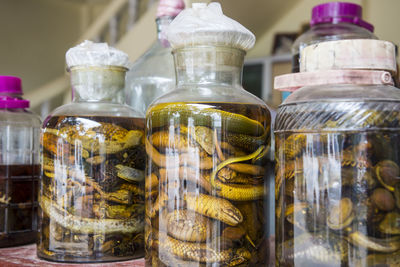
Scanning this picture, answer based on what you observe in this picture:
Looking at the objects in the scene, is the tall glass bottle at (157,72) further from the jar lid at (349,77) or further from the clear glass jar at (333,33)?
A: the jar lid at (349,77)

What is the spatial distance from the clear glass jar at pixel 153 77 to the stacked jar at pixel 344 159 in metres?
0.36

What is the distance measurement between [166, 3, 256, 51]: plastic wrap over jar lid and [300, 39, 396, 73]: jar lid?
10 cm

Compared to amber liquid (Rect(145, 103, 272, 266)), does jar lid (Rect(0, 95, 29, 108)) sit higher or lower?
higher

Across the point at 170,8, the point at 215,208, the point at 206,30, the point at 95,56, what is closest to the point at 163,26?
the point at 170,8

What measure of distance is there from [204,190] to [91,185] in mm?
183

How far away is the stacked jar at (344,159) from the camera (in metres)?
0.42

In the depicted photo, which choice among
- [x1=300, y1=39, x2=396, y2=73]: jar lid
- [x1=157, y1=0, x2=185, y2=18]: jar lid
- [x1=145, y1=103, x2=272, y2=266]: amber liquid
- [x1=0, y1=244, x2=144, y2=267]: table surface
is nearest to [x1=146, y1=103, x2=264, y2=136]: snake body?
[x1=145, y1=103, x2=272, y2=266]: amber liquid

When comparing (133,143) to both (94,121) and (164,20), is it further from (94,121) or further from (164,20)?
(164,20)

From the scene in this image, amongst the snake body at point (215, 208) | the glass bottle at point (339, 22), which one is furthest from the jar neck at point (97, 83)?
the glass bottle at point (339, 22)

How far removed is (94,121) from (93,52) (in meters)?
0.10

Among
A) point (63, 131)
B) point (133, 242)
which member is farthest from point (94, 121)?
point (133, 242)

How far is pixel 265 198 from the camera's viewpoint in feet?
1.77

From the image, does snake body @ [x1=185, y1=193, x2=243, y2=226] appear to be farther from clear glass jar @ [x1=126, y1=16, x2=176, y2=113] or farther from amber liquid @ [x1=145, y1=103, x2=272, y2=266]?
clear glass jar @ [x1=126, y1=16, x2=176, y2=113]

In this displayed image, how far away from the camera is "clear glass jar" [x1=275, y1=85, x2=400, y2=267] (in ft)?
1.39
